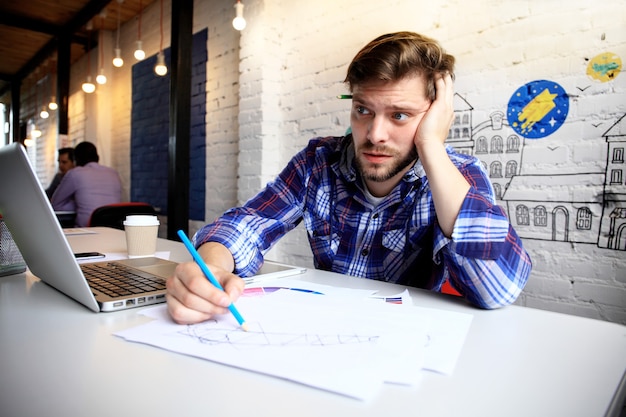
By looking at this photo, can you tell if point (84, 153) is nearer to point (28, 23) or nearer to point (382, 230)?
point (28, 23)

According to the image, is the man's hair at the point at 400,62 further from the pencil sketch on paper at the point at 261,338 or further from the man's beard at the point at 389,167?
the pencil sketch on paper at the point at 261,338

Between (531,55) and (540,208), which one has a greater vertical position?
(531,55)

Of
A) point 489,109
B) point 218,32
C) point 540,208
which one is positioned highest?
point 218,32

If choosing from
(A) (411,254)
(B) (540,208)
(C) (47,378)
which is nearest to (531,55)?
(B) (540,208)

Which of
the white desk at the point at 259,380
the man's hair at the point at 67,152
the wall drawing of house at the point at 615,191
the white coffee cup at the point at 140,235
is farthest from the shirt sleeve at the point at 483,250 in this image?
the man's hair at the point at 67,152

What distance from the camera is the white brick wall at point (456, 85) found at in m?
1.67

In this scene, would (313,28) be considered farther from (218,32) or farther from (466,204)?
(466,204)

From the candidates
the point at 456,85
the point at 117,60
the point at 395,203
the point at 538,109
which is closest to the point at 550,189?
the point at 538,109

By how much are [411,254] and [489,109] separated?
1.19 meters

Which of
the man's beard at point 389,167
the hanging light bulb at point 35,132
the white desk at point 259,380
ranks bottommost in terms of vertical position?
the white desk at point 259,380

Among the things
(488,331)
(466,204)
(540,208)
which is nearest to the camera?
(488,331)

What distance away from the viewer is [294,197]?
127 cm

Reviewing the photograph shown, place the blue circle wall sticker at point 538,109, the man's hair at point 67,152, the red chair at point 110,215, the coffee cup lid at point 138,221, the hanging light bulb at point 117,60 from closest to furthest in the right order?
the coffee cup lid at point 138,221 < the blue circle wall sticker at point 538,109 < the red chair at point 110,215 < the hanging light bulb at point 117,60 < the man's hair at point 67,152

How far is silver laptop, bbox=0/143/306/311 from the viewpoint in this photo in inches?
22.8
